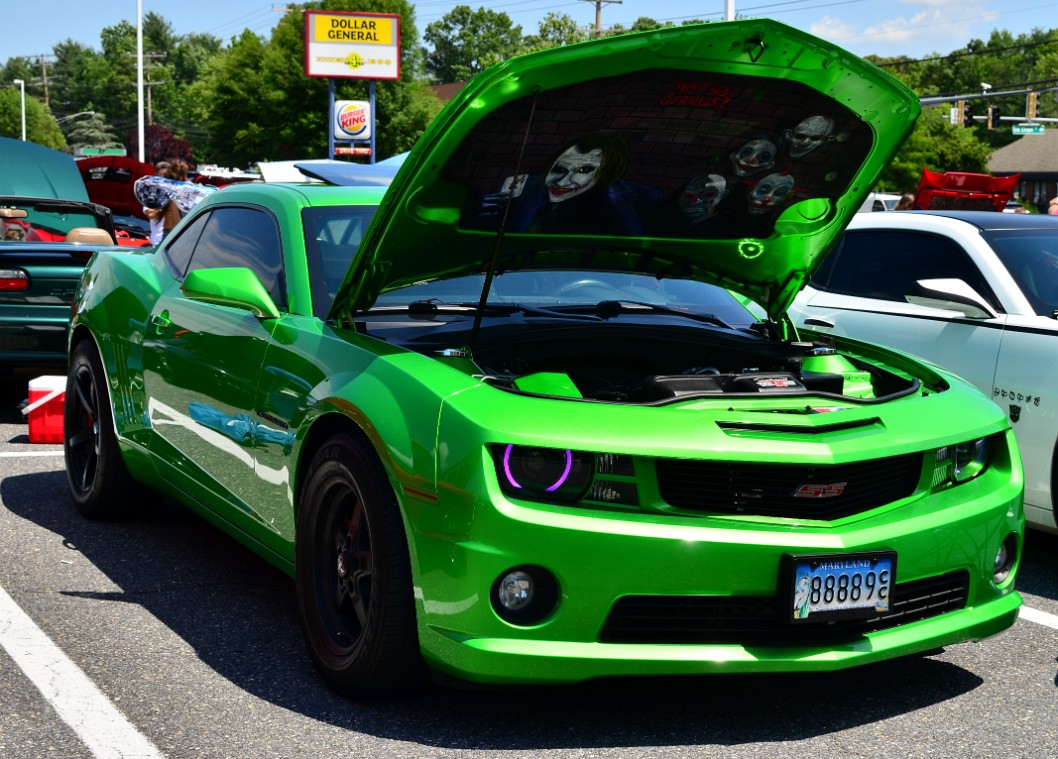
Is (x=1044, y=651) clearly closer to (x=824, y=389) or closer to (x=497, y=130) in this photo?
(x=824, y=389)

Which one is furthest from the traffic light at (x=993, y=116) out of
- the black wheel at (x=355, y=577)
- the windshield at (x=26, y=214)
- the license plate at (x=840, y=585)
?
the black wheel at (x=355, y=577)

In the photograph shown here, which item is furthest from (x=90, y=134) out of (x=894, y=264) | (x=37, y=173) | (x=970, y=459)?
(x=970, y=459)

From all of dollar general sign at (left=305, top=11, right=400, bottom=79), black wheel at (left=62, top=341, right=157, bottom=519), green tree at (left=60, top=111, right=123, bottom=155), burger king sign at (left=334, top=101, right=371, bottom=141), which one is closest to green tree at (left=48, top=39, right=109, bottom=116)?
green tree at (left=60, top=111, right=123, bottom=155)

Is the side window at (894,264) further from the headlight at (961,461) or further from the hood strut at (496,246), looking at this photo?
the hood strut at (496,246)

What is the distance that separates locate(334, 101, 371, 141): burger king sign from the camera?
44875mm

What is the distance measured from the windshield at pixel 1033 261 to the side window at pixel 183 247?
3545mm

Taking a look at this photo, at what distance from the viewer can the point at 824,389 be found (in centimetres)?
460

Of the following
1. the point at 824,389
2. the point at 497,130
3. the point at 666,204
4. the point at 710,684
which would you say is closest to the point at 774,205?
the point at 666,204

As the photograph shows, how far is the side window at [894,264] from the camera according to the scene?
665 centimetres

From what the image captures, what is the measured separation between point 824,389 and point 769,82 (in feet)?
3.41

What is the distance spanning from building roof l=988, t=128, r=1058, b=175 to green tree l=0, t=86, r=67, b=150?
82878 mm

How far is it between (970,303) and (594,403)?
3.10 metres

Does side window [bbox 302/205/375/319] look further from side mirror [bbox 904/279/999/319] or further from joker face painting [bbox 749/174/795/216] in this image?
side mirror [bbox 904/279/999/319]

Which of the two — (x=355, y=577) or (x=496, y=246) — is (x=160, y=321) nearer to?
(x=496, y=246)
